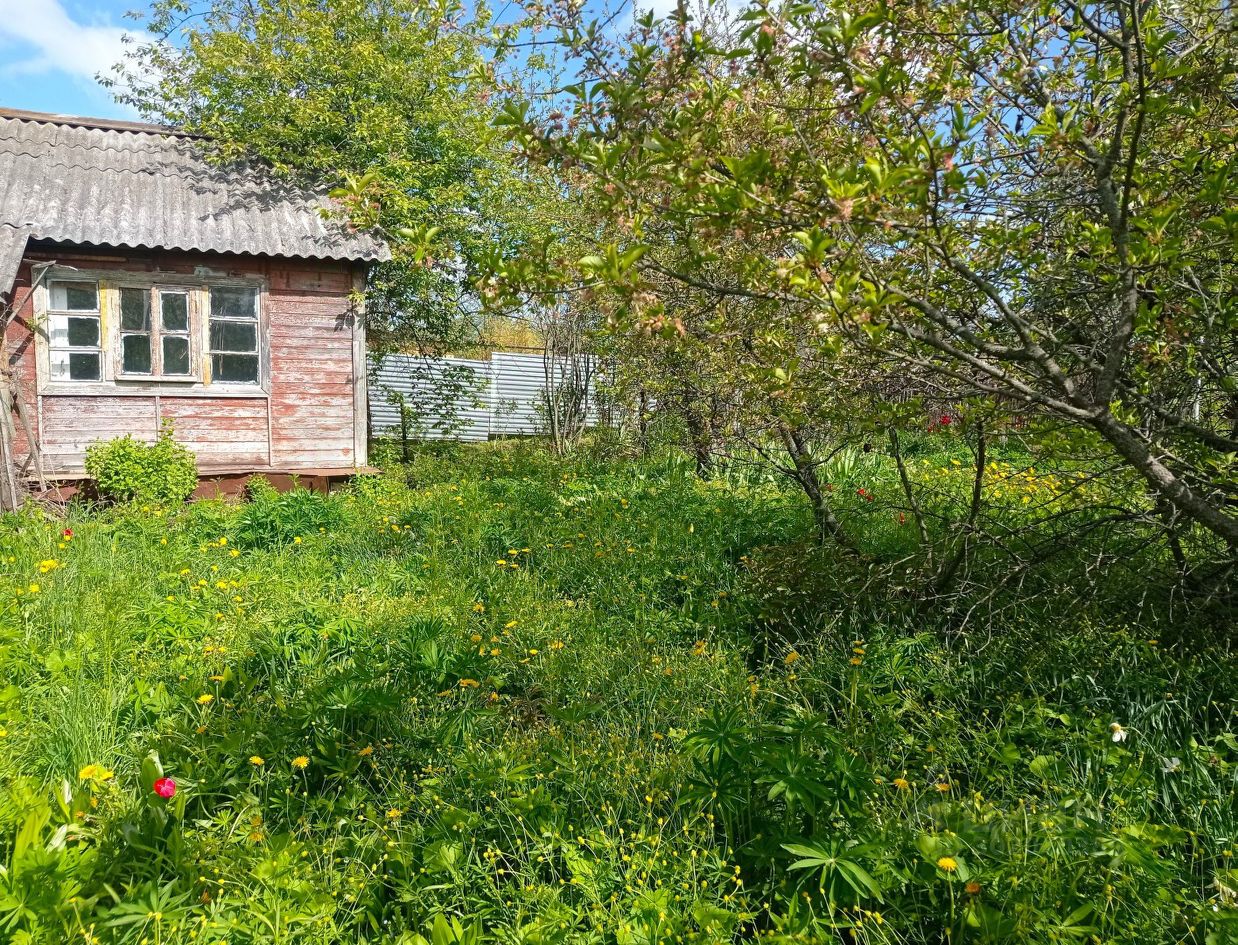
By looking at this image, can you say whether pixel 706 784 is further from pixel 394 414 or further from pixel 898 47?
pixel 394 414

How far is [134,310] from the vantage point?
28.8 ft

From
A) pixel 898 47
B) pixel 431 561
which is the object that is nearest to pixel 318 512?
pixel 431 561

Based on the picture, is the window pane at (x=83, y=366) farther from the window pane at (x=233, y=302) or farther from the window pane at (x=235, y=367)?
the window pane at (x=233, y=302)

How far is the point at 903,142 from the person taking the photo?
7.47ft

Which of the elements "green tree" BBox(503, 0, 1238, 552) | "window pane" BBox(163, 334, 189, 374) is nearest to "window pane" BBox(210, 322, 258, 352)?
"window pane" BBox(163, 334, 189, 374)

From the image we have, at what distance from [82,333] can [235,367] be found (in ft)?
4.85

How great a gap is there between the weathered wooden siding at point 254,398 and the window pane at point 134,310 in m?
0.28

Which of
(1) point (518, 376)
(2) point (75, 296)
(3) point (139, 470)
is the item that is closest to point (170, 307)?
(2) point (75, 296)

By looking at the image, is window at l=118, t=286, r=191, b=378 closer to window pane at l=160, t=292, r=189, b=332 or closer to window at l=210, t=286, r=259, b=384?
window pane at l=160, t=292, r=189, b=332

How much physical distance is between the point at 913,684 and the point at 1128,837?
139 centimetres

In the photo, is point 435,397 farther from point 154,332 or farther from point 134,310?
point 134,310

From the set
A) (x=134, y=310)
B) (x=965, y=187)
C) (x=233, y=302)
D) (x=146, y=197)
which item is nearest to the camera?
(x=965, y=187)

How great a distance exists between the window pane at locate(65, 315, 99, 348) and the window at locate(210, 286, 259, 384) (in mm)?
1103

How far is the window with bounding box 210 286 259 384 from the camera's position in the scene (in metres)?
9.13
